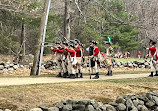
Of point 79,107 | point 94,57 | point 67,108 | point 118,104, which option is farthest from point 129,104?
point 94,57

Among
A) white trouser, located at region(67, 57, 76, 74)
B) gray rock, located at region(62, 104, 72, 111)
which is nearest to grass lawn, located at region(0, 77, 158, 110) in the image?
gray rock, located at region(62, 104, 72, 111)

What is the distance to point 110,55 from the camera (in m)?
15.7

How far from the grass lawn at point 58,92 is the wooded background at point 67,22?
18.5 ft

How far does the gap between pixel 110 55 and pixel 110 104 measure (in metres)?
7.39

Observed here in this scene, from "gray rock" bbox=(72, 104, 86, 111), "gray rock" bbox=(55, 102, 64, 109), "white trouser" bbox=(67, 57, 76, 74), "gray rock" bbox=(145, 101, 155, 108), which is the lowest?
"gray rock" bbox=(145, 101, 155, 108)

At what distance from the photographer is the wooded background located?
16906 millimetres

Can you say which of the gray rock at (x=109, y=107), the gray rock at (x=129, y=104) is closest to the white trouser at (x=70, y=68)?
the gray rock at (x=129, y=104)

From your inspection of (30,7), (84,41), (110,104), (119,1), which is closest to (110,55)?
(30,7)

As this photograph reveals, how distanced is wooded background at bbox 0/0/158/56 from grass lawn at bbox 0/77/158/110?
5652 mm

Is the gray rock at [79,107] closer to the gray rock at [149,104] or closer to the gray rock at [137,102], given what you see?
the gray rock at [137,102]

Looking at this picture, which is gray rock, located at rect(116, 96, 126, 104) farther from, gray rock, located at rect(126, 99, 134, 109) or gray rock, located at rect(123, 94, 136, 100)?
gray rock, located at rect(123, 94, 136, 100)

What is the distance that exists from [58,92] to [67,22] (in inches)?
397

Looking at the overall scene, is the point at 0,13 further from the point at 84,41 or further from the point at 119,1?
the point at 119,1

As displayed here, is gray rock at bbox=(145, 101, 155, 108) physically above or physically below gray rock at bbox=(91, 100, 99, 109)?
→ below
